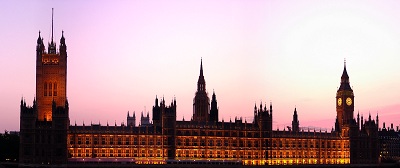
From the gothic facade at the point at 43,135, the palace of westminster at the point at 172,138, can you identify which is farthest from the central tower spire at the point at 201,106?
the gothic facade at the point at 43,135

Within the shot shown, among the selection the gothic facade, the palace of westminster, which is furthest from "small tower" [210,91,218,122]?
the gothic facade

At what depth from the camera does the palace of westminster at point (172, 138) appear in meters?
152

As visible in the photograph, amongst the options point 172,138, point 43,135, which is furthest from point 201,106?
point 43,135

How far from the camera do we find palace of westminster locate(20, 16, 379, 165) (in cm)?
15212

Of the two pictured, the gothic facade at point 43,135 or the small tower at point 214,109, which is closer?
the gothic facade at point 43,135

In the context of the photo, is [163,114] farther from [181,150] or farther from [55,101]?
[55,101]

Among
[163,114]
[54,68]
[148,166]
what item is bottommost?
[148,166]

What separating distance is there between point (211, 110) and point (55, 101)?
43.2m

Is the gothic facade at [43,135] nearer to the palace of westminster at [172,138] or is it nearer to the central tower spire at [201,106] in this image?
the palace of westminster at [172,138]

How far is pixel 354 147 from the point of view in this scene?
632ft

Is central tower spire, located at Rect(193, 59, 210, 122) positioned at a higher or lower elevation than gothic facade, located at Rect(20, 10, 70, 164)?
higher

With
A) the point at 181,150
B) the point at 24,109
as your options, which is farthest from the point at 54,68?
the point at 181,150

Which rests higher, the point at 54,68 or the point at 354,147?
the point at 54,68

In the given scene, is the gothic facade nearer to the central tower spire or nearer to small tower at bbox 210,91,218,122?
the central tower spire
